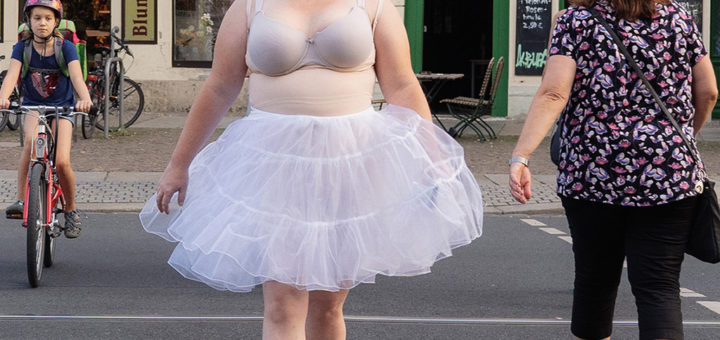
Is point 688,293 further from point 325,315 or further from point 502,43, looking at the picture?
point 502,43

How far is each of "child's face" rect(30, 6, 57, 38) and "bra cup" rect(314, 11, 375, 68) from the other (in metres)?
4.02

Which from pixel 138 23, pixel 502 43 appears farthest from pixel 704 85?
pixel 138 23

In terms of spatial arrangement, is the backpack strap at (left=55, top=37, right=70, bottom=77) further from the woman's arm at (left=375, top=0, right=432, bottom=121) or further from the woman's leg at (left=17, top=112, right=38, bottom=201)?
the woman's arm at (left=375, top=0, right=432, bottom=121)

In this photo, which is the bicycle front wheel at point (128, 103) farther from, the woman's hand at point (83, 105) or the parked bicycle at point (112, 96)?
the woman's hand at point (83, 105)

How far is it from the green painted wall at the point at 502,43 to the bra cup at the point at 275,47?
15611 millimetres

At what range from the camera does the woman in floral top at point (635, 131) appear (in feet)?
11.9

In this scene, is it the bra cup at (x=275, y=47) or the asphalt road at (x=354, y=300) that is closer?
the bra cup at (x=275, y=47)

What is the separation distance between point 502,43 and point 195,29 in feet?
16.8

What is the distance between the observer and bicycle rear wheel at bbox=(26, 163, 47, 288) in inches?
254

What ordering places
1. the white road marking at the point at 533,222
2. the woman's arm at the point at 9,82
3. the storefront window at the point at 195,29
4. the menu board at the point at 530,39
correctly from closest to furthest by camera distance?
the woman's arm at the point at 9,82, the white road marking at the point at 533,222, the menu board at the point at 530,39, the storefront window at the point at 195,29

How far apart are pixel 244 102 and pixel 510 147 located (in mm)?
5856

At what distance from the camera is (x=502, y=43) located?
18.9 m

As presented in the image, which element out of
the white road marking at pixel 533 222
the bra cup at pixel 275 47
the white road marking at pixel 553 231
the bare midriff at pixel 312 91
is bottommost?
the white road marking at pixel 533 222

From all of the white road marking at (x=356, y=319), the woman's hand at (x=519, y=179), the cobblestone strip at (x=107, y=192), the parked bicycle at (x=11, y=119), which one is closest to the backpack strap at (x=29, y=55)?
the white road marking at (x=356, y=319)
